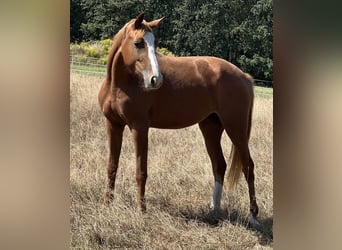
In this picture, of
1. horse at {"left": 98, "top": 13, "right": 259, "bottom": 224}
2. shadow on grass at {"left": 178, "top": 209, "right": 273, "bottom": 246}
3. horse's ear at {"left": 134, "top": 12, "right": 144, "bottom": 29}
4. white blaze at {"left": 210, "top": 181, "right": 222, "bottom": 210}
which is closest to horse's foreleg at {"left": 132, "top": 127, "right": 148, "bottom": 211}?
horse at {"left": 98, "top": 13, "right": 259, "bottom": 224}

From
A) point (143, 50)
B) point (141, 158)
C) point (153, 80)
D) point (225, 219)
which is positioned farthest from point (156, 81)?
point (225, 219)

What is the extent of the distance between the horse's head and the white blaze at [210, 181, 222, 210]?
0.50 meters

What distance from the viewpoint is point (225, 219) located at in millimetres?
1922

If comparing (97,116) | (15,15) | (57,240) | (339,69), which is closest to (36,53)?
(15,15)

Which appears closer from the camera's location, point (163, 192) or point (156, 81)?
point (156, 81)

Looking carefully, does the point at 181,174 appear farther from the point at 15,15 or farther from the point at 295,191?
the point at 15,15

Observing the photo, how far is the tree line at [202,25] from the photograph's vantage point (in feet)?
5.94

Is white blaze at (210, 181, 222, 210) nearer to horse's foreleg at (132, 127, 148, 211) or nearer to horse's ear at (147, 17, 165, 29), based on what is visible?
horse's foreleg at (132, 127, 148, 211)

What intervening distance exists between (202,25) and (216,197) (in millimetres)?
722

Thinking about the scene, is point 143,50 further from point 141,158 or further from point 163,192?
point 163,192

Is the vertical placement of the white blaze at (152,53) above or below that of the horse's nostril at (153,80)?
above

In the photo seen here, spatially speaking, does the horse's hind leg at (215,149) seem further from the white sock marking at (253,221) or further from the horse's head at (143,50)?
the horse's head at (143,50)

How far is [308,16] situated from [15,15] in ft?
3.36

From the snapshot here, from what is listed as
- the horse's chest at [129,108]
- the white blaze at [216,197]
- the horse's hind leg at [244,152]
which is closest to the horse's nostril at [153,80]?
the horse's chest at [129,108]
